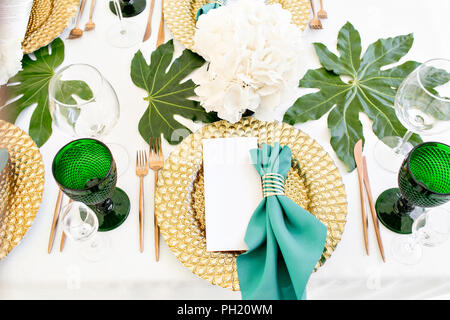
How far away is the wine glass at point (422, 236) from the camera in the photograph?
2.05 feet

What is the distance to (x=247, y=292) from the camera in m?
0.58

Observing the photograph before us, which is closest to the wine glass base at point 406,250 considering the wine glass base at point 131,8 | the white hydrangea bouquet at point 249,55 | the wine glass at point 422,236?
the wine glass at point 422,236

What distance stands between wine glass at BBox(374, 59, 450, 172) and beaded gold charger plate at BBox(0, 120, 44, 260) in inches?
28.0

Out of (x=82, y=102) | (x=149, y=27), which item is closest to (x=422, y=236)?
(x=82, y=102)

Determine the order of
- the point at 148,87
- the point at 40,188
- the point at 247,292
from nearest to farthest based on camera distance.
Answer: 1. the point at 247,292
2. the point at 40,188
3. the point at 148,87

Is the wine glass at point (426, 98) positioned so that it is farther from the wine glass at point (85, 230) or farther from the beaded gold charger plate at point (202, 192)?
the wine glass at point (85, 230)

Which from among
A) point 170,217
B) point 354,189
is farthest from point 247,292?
point 354,189

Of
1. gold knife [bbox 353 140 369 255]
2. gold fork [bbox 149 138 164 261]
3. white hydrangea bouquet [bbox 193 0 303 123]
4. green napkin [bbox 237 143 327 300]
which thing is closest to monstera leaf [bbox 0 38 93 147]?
gold fork [bbox 149 138 164 261]

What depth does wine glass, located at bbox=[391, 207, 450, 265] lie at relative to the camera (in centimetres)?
62

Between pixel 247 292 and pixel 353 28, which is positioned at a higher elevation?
pixel 353 28

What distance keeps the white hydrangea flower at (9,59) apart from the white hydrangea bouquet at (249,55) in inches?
16.3

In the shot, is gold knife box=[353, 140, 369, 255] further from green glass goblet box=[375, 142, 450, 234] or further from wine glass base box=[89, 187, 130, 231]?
wine glass base box=[89, 187, 130, 231]

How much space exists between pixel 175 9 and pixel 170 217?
525mm
